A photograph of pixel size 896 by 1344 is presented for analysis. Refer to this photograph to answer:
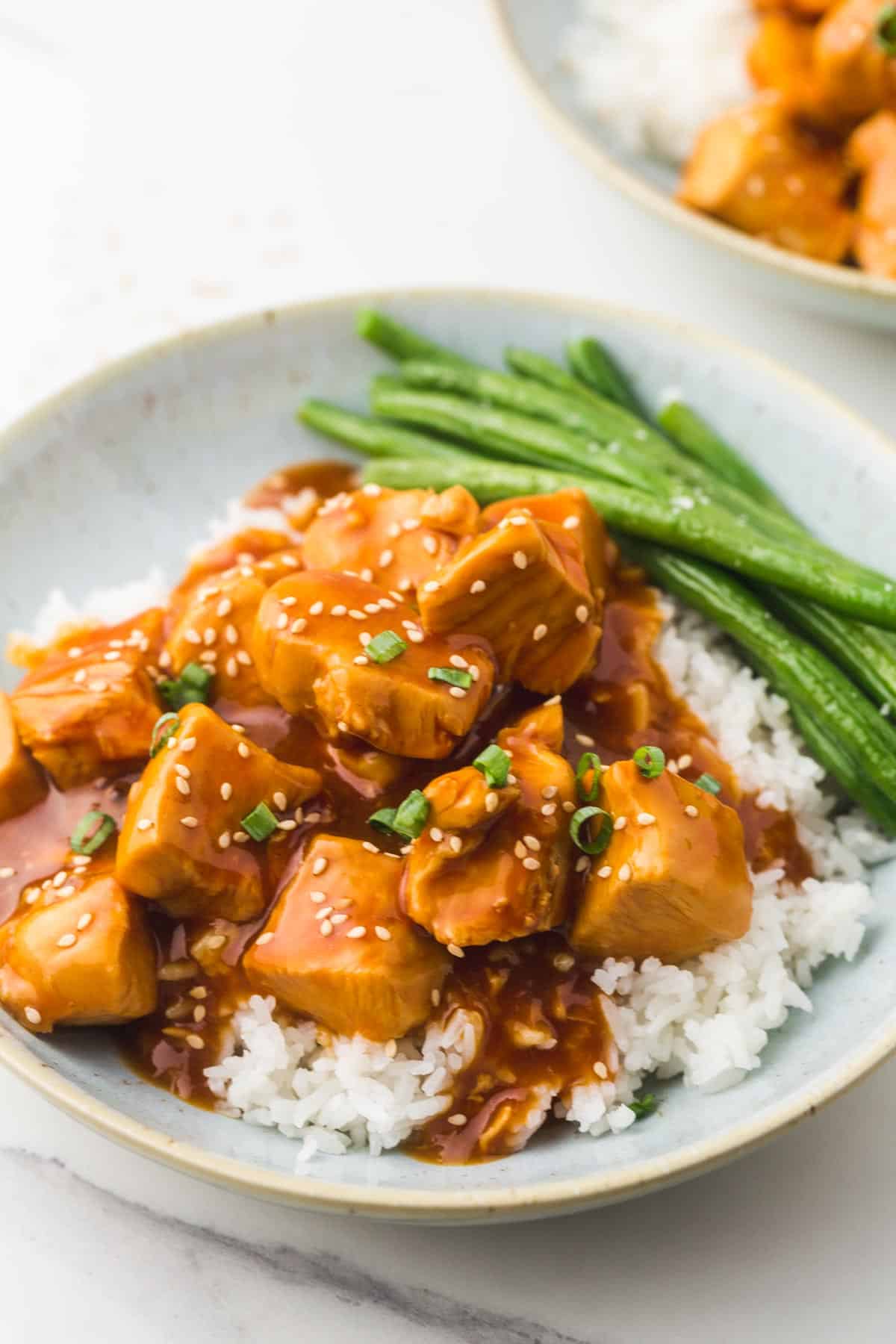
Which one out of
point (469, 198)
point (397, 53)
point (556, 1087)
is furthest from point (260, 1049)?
point (397, 53)

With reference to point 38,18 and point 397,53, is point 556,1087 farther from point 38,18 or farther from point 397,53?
point 38,18

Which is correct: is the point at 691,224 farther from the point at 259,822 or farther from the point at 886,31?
the point at 259,822

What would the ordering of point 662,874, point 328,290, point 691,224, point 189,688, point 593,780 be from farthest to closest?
point 328,290 → point 691,224 → point 189,688 → point 593,780 → point 662,874

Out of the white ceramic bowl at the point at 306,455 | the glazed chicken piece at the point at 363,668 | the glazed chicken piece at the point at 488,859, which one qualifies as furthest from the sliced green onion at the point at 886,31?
the glazed chicken piece at the point at 488,859

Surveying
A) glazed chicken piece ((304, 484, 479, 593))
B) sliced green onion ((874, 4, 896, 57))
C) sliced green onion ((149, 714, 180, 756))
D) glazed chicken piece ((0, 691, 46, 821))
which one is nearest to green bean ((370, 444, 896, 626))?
glazed chicken piece ((304, 484, 479, 593))

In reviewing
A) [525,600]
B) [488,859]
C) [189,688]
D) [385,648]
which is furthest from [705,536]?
[189,688]

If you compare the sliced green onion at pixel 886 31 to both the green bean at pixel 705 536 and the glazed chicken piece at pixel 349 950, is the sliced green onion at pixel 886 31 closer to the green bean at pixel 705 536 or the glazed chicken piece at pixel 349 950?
the green bean at pixel 705 536
